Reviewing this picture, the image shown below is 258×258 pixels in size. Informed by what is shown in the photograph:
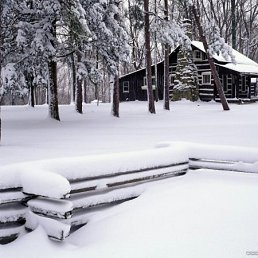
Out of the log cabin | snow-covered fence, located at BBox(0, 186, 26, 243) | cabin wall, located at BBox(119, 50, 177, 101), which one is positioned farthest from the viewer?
cabin wall, located at BBox(119, 50, 177, 101)

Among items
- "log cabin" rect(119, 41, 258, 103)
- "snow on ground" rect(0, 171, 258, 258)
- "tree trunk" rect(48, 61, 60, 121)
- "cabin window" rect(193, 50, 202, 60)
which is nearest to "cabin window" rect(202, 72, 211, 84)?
"log cabin" rect(119, 41, 258, 103)

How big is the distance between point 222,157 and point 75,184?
3.32m

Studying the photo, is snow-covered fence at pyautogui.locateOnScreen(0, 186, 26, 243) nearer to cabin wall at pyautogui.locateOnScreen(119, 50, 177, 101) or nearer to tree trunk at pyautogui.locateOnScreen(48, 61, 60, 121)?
tree trunk at pyautogui.locateOnScreen(48, 61, 60, 121)

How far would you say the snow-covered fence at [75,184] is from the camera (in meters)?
4.81

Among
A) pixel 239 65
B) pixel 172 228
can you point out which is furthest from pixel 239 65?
pixel 172 228

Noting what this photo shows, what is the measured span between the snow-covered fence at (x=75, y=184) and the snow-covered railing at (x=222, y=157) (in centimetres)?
108

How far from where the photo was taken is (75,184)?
531 cm

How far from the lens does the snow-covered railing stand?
7246mm

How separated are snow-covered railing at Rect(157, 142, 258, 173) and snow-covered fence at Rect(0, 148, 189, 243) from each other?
1.08 metres

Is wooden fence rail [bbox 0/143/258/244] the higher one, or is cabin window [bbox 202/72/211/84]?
cabin window [bbox 202/72/211/84]

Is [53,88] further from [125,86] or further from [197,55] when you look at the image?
[125,86]

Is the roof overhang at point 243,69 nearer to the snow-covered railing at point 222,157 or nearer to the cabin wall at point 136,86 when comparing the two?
the cabin wall at point 136,86

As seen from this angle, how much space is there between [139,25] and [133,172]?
72.7ft

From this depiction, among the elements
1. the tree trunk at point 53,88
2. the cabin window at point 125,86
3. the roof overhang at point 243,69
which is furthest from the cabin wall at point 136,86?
the tree trunk at point 53,88
